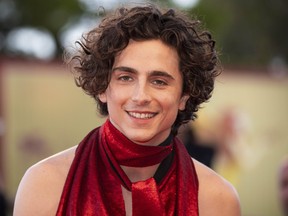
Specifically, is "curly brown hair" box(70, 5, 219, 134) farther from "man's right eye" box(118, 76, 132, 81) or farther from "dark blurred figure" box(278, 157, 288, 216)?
"dark blurred figure" box(278, 157, 288, 216)

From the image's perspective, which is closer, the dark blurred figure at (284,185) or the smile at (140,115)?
the smile at (140,115)

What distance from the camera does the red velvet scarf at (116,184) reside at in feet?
10.5

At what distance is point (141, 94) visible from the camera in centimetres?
312

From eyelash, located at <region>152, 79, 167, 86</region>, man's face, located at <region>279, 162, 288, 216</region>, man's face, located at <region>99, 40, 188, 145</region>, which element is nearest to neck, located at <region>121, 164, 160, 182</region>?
man's face, located at <region>99, 40, 188, 145</region>

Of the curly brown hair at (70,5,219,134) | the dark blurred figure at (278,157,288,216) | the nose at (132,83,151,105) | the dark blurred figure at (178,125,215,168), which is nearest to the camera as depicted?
the nose at (132,83,151,105)

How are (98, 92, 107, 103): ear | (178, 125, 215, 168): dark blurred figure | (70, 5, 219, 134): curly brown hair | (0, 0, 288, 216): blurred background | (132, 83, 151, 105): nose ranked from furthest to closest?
(0, 0, 288, 216): blurred background < (178, 125, 215, 168): dark blurred figure < (98, 92, 107, 103): ear < (70, 5, 219, 134): curly brown hair < (132, 83, 151, 105): nose

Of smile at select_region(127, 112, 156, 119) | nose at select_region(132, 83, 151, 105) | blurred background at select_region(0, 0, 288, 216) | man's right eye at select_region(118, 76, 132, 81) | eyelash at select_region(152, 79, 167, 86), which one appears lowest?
blurred background at select_region(0, 0, 288, 216)

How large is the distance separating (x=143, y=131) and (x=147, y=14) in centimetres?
54

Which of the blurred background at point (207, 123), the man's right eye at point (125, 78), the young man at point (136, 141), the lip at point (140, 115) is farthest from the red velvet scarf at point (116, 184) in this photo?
the blurred background at point (207, 123)

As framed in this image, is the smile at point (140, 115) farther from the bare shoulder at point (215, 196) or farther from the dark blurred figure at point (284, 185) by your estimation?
the dark blurred figure at point (284, 185)

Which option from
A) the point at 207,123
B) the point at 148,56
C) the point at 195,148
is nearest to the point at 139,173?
the point at 148,56

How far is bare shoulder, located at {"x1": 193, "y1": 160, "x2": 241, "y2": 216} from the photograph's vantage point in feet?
11.2

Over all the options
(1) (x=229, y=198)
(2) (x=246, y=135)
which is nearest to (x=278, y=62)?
(2) (x=246, y=135)

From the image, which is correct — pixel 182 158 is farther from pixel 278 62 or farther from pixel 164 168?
pixel 278 62
